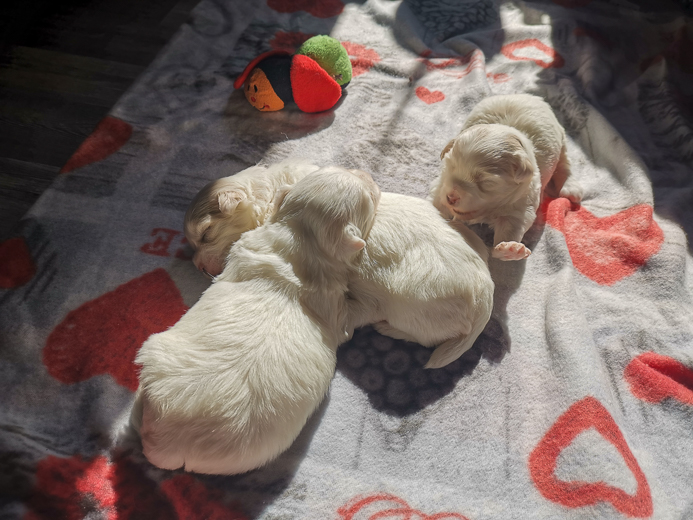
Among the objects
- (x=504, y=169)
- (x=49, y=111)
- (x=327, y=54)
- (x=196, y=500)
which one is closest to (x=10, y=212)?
(x=49, y=111)

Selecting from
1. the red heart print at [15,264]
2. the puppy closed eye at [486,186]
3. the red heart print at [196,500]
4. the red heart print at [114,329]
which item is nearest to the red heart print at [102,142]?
the red heart print at [15,264]

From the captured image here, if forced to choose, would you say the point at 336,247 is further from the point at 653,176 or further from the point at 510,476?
the point at 653,176

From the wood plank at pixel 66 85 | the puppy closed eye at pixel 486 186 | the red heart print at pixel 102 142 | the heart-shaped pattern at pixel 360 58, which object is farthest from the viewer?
the heart-shaped pattern at pixel 360 58

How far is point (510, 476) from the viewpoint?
1.44 metres

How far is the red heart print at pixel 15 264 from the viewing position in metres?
1.72

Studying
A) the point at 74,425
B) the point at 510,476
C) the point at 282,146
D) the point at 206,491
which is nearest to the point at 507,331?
the point at 510,476

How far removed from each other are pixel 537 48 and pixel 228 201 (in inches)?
85.8

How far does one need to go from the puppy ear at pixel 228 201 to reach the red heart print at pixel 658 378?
57.4 inches

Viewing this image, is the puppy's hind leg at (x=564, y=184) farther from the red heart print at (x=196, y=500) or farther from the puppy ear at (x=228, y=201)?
the red heart print at (x=196, y=500)

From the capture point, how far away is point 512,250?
168 cm

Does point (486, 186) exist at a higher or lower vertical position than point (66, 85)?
higher

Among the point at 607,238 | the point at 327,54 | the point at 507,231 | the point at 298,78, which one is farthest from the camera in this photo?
the point at 327,54

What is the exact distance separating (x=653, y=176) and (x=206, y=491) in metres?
2.27

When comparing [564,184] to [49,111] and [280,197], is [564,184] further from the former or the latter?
[49,111]
